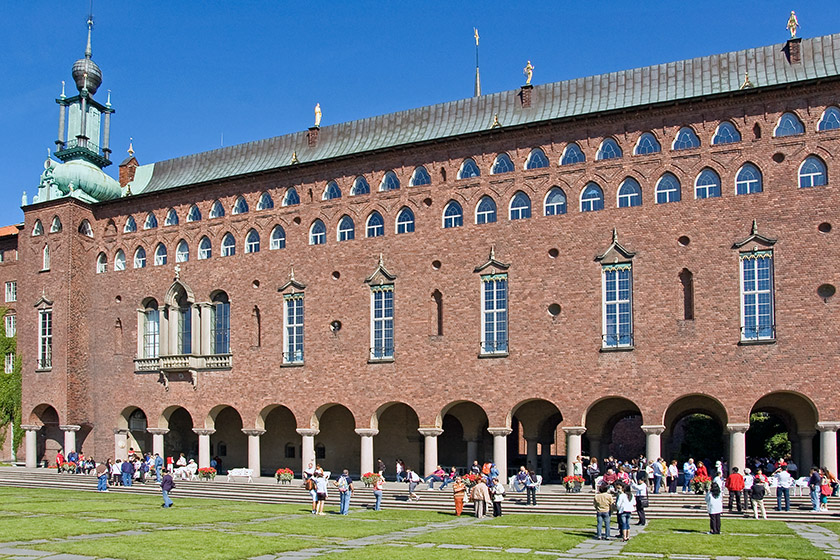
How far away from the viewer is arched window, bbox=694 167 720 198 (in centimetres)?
3316

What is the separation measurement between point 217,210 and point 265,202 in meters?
2.87

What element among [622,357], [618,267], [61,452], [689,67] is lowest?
[61,452]

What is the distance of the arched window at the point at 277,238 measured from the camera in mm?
42031

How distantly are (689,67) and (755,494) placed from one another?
16603mm

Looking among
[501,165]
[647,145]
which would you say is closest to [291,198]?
[501,165]

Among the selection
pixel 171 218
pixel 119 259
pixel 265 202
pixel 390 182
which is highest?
pixel 390 182

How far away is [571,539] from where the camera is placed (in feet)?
71.9

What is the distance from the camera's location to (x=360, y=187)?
4031 cm

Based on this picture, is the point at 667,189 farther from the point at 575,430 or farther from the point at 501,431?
the point at 501,431

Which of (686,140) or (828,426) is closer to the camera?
(828,426)

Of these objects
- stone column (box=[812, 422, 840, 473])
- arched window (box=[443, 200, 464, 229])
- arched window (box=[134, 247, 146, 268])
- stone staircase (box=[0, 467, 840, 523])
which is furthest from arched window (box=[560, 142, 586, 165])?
arched window (box=[134, 247, 146, 268])

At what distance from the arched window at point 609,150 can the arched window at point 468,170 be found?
194 inches

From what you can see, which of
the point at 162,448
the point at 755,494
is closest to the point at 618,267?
the point at 755,494

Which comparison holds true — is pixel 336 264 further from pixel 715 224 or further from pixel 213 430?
pixel 715 224
